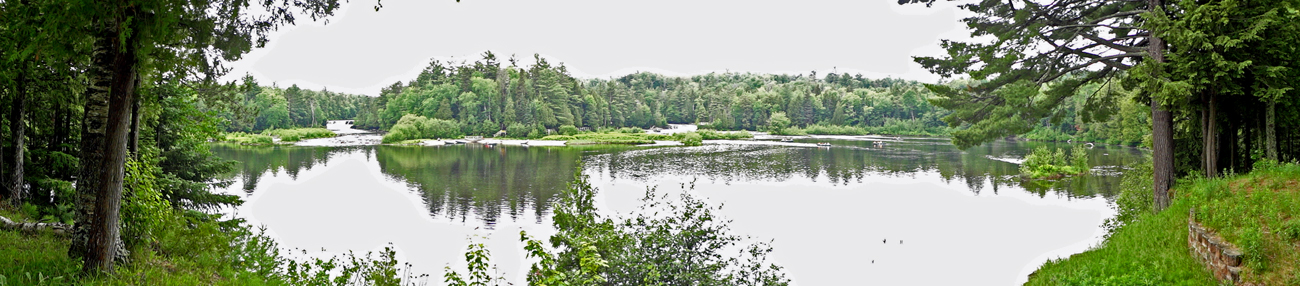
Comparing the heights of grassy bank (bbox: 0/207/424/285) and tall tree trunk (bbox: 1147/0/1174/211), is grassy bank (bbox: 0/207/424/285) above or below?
below

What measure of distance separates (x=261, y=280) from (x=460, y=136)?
227ft

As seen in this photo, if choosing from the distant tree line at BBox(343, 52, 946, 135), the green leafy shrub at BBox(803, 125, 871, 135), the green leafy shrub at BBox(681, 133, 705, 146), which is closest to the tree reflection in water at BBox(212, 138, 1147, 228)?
the green leafy shrub at BBox(681, 133, 705, 146)

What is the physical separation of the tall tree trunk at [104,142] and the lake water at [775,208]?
9.89 feet

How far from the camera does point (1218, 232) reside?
19.9 ft

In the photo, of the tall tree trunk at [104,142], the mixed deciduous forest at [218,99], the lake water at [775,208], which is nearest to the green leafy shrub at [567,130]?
the lake water at [775,208]

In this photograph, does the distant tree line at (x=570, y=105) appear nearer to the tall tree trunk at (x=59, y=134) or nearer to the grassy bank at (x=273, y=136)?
the grassy bank at (x=273, y=136)

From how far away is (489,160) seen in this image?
128ft

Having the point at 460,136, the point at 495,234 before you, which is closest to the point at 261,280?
the point at 495,234

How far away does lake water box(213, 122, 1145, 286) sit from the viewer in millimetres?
13891

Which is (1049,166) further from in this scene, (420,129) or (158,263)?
(420,129)

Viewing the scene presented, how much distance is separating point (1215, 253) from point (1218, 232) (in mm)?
399

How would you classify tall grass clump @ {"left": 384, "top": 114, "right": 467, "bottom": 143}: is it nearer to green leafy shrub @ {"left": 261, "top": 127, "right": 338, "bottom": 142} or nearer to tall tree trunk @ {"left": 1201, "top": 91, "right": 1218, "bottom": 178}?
green leafy shrub @ {"left": 261, "top": 127, "right": 338, "bottom": 142}

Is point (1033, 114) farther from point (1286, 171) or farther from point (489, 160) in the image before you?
point (489, 160)

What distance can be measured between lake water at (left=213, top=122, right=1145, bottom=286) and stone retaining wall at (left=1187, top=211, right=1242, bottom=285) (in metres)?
5.89
